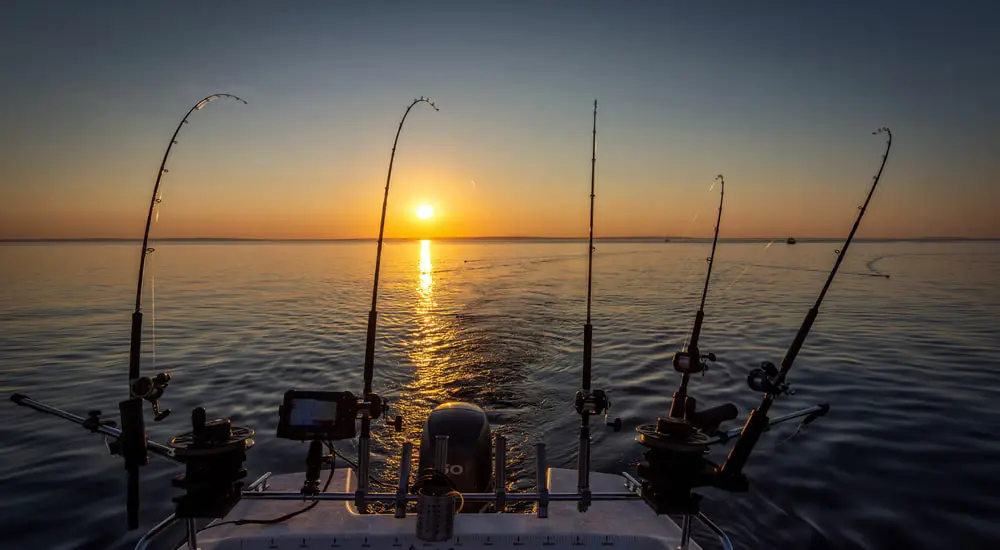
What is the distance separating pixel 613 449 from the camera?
8.73m

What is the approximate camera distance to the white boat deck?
4.07 meters

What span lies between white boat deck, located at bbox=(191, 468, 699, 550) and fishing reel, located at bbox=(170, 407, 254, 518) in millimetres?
501

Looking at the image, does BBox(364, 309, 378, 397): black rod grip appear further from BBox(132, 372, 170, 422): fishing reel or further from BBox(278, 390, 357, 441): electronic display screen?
BBox(132, 372, 170, 422): fishing reel

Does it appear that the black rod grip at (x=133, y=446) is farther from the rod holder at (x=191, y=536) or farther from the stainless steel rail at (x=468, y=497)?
the stainless steel rail at (x=468, y=497)

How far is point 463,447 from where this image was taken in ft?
18.6

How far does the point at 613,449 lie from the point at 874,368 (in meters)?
8.89

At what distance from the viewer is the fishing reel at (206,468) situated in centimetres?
371

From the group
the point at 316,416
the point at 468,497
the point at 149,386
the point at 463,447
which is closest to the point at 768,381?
the point at 468,497

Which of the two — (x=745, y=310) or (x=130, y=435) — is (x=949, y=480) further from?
(x=745, y=310)

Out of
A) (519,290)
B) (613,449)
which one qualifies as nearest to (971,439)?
(613,449)

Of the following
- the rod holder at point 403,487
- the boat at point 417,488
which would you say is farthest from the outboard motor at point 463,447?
the rod holder at point 403,487

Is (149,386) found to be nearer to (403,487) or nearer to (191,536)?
(191,536)

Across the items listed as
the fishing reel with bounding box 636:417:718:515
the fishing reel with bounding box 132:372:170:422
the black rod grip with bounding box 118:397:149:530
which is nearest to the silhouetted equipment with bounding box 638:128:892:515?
the fishing reel with bounding box 636:417:718:515

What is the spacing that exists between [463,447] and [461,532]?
157 cm
